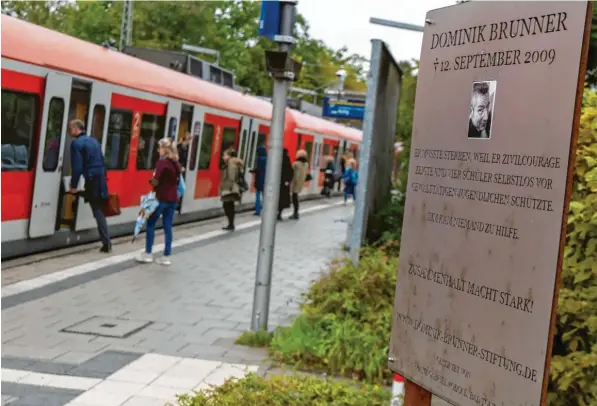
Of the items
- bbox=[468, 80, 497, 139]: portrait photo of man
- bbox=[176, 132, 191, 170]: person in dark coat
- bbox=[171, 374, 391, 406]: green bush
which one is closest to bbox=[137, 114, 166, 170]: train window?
bbox=[176, 132, 191, 170]: person in dark coat

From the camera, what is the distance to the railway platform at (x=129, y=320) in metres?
6.00

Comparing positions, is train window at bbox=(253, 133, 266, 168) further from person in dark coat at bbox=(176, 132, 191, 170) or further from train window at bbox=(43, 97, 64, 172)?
train window at bbox=(43, 97, 64, 172)

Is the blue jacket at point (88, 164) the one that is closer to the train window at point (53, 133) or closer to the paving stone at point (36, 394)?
the train window at point (53, 133)

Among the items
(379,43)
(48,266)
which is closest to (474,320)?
(379,43)

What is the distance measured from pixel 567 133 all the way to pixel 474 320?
2.38 ft

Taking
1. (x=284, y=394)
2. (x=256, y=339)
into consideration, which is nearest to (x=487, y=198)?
(x=284, y=394)

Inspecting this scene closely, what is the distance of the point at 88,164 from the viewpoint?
11891 mm

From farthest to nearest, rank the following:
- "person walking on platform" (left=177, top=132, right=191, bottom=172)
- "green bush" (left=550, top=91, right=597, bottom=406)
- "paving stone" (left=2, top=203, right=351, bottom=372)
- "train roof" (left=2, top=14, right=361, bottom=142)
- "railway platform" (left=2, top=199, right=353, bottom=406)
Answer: "person walking on platform" (left=177, top=132, right=191, bottom=172) < "train roof" (left=2, top=14, right=361, bottom=142) < "paving stone" (left=2, top=203, right=351, bottom=372) < "railway platform" (left=2, top=199, right=353, bottom=406) < "green bush" (left=550, top=91, right=597, bottom=406)

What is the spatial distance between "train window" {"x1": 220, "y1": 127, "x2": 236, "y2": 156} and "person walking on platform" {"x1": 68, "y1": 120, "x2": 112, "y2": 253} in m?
7.91

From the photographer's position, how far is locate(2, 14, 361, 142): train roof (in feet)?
35.8

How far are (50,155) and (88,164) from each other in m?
0.52

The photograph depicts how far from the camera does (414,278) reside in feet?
10.9

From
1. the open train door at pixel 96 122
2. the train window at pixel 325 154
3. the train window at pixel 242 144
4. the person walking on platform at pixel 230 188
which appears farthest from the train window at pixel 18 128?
the train window at pixel 325 154

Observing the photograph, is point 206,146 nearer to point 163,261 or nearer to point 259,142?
point 259,142
